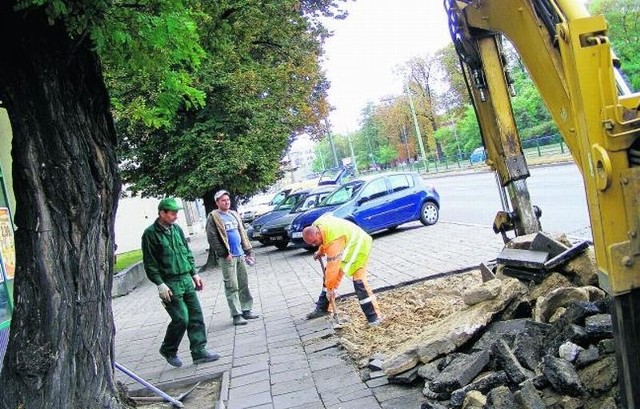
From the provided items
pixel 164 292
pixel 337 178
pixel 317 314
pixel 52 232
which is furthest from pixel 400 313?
pixel 337 178

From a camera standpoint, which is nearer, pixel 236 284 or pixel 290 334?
pixel 290 334

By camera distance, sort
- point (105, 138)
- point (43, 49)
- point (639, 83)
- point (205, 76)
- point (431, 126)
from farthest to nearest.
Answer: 1. point (431, 126)
2. point (639, 83)
3. point (205, 76)
4. point (105, 138)
5. point (43, 49)

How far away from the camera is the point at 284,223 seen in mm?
19469

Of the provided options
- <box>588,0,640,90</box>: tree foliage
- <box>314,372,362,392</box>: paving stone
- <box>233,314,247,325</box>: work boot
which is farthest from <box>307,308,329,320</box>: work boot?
<box>588,0,640,90</box>: tree foliage

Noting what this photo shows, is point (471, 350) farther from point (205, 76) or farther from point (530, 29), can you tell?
point (205, 76)

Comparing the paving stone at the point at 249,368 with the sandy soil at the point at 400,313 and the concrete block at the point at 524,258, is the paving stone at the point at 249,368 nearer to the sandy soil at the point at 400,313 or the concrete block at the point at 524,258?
the sandy soil at the point at 400,313

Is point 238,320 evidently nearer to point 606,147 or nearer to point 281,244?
point 606,147

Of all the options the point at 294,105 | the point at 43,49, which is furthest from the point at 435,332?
the point at 294,105

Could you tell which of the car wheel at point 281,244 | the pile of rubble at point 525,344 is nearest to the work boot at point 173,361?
the pile of rubble at point 525,344

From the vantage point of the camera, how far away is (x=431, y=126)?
65500mm

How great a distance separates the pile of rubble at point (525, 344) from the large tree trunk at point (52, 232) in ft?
8.54

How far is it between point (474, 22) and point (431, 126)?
6103cm

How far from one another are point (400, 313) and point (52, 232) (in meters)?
4.50

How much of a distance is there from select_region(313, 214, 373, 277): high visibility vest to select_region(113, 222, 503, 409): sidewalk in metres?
0.89
